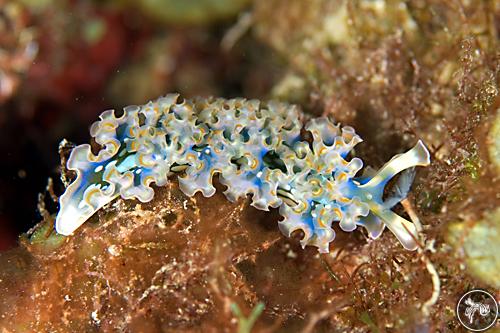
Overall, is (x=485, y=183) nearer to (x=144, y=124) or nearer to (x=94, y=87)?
(x=144, y=124)

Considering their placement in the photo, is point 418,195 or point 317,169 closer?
point 317,169

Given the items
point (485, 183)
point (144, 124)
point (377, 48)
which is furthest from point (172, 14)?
point (485, 183)

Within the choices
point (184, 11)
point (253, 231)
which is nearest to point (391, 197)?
point (253, 231)

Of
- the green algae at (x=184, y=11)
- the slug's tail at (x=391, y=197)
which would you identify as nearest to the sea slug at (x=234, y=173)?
the slug's tail at (x=391, y=197)

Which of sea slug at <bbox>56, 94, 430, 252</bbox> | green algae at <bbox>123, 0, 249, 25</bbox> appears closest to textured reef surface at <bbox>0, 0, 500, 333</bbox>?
sea slug at <bbox>56, 94, 430, 252</bbox>

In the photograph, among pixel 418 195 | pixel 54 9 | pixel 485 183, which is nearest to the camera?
pixel 485 183

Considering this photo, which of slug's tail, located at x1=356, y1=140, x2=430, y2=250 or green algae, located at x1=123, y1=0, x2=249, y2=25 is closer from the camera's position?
slug's tail, located at x1=356, y1=140, x2=430, y2=250

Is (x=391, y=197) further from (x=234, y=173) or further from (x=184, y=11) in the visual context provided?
(x=184, y=11)

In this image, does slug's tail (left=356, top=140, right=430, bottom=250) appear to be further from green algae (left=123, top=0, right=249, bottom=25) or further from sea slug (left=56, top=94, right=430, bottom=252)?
green algae (left=123, top=0, right=249, bottom=25)

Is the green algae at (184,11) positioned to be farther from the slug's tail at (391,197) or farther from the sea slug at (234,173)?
the slug's tail at (391,197)
